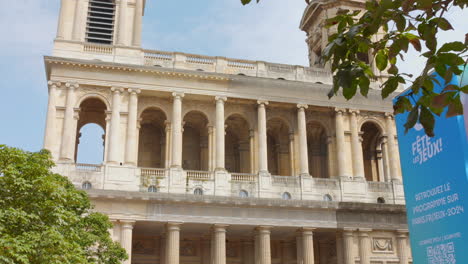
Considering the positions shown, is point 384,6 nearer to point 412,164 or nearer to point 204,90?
point 412,164

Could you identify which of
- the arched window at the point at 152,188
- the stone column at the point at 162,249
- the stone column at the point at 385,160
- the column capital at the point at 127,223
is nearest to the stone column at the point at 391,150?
the stone column at the point at 385,160

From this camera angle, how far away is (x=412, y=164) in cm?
2195

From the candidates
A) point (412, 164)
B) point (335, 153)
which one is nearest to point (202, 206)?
point (335, 153)

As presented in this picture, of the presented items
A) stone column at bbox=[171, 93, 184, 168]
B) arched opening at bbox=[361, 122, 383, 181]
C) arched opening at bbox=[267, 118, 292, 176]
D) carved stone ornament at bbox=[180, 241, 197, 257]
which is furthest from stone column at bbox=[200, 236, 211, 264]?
arched opening at bbox=[361, 122, 383, 181]

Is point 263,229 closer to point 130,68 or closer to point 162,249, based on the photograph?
point 162,249

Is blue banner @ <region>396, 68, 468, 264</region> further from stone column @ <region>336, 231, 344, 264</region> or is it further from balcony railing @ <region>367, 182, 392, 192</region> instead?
balcony railing @ <region>367, 182, 392, 192</region>

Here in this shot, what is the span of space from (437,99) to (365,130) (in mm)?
35239

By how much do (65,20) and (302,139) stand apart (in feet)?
53.5

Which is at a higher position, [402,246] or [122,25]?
[122,25]

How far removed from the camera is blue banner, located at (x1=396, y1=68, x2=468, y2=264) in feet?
62.1

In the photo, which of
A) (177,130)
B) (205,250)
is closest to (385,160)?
(205,250)

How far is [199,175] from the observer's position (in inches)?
1249

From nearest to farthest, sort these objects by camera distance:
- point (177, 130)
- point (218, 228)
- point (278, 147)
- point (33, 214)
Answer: point (33, 214)
point (218, 228)
point (177, 130)
point (278, 147)

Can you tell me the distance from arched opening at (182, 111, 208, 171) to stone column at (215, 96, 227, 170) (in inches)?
80.9
